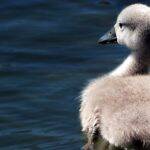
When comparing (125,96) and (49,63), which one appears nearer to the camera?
(125,96)

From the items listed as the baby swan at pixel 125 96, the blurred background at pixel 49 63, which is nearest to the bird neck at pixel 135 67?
the baby swan at pixel 125 96

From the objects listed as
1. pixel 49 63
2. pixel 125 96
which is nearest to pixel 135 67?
pixel 125 96

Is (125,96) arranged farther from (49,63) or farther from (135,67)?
(49,63)

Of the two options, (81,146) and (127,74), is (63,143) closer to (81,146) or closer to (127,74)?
(81,146)

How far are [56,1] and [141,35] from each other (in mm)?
2915

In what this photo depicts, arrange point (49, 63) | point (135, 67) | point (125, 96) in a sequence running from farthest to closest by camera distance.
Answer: point (49, 63), point (135, 67), point (125, 96)

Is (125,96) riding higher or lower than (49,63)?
higher

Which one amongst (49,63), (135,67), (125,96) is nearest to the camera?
(125,96)

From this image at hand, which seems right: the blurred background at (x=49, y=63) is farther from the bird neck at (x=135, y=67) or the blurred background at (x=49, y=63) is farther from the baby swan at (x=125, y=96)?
the bird neck at (x=135, y=67)

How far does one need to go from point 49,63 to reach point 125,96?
2.11m

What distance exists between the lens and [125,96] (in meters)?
7.74

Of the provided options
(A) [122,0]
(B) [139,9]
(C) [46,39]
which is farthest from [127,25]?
(A) [122,0]

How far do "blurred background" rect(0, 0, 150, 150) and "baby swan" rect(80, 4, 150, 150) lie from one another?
1.07ft

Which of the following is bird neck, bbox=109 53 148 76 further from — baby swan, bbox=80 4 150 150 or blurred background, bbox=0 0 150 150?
blurred background, bbox=0 0 150 150
